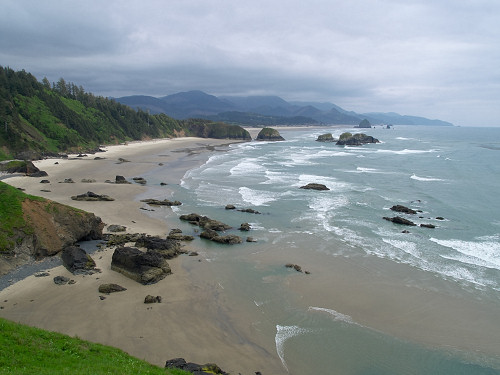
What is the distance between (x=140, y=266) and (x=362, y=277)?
1359 cm

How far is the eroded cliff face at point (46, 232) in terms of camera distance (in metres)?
21.4

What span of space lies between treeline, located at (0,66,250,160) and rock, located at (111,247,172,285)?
4980cm

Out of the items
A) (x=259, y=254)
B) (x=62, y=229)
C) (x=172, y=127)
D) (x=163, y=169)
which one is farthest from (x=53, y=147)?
(x=172, y=127)

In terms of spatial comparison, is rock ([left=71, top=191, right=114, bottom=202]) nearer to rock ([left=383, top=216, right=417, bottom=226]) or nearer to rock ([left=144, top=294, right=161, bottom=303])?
rock ([left=144, top=294, right=161, bottom=303])

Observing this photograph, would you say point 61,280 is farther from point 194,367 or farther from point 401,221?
point 401,221

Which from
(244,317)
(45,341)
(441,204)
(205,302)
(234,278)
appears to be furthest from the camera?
(441,204)

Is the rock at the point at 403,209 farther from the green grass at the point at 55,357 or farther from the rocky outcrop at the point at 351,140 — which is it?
the rocky outcrop at the point at 351,140

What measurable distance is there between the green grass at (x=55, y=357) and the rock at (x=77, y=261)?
894 cm

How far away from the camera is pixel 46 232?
23516 mm

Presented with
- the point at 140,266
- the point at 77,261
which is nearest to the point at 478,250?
the point at 140,266

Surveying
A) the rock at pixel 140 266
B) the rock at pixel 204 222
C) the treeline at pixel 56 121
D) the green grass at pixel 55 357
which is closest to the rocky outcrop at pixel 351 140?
the treeline at pixel 56 121

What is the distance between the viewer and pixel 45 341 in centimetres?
1202

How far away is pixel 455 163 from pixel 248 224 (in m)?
64.3

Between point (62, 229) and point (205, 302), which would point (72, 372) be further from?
point (62, 229)
